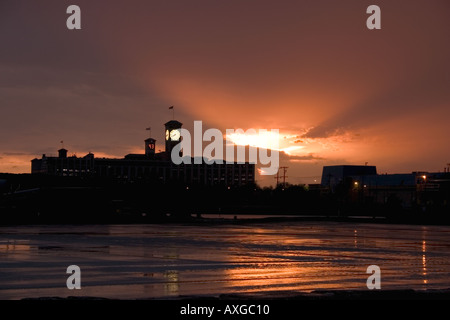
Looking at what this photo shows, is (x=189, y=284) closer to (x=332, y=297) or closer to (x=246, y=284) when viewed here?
(x=246, y=284)

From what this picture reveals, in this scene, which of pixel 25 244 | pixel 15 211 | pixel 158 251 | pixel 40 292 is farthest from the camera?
pixel 15 211

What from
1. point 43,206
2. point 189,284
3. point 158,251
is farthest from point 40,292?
point 43,206

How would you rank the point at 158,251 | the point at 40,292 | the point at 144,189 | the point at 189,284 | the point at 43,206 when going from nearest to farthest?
the point at 40,292
the point at 189,284
the point at 158,251
the point at 43,206
the point at 144,189

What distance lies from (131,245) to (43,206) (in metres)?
56.6

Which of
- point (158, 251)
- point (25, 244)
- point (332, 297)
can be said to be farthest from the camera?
point (25, 244)

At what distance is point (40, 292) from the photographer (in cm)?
1496

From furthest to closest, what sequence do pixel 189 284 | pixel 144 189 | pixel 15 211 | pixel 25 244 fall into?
1. pixel 144 189
2. pixel 15 211
3. pixel 25 244
4. pixel 189 284

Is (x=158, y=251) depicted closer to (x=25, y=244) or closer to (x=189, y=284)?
(x=25, y=244)
